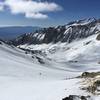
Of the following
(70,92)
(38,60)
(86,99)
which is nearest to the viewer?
(86,99)

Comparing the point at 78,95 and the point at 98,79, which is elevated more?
the point at 98,79

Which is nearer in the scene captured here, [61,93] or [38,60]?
[61,93]

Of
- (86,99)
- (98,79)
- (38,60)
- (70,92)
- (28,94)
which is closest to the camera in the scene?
(86,99)

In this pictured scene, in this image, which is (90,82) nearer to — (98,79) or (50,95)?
(98,79)

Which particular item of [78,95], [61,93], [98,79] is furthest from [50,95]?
[98,79]

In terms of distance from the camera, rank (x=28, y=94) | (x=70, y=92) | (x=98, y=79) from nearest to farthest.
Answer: (x=70, y=92) < (x=98, y=79) < (x=28, y=94)

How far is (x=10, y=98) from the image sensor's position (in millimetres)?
26109

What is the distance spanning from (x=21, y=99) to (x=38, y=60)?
120 meters

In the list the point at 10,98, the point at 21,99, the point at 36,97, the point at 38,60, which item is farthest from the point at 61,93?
the point at 38,60

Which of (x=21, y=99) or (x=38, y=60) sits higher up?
(x=38, y=60)

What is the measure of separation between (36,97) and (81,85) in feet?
13.5

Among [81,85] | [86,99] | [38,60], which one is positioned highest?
[38,60]

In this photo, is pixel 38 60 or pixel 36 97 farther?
pixel 38 60

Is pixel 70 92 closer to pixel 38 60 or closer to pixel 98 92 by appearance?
pixel 98 92
